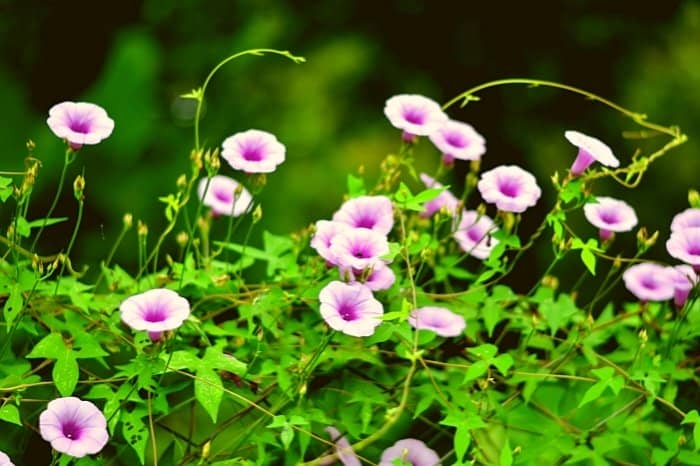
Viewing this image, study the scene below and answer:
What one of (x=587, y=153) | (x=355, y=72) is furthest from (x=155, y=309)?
(x=355, y=72)

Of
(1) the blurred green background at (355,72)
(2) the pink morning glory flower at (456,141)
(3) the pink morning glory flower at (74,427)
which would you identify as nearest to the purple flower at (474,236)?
(2) the pink morning glory flower at (456,141)

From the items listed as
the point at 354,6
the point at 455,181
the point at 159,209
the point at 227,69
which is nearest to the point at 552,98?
the point at 455,181

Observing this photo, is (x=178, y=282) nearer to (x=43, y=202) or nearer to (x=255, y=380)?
(x=255, y=380)

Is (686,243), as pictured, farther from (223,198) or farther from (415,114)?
(223,198)

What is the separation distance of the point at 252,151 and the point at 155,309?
0.91ft

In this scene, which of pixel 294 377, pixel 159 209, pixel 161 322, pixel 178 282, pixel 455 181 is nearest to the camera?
pixel 161 322

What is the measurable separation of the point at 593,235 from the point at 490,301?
6.72ft

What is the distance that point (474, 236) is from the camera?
1.58 metres

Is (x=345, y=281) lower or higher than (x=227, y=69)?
higher

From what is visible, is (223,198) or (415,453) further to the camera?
(223,198)

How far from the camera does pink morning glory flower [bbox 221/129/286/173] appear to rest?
1.35m

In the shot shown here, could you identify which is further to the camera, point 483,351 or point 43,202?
point 43,202

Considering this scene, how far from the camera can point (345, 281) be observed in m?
1.29

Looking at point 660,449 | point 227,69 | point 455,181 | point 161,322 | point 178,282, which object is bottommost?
point 455,181
